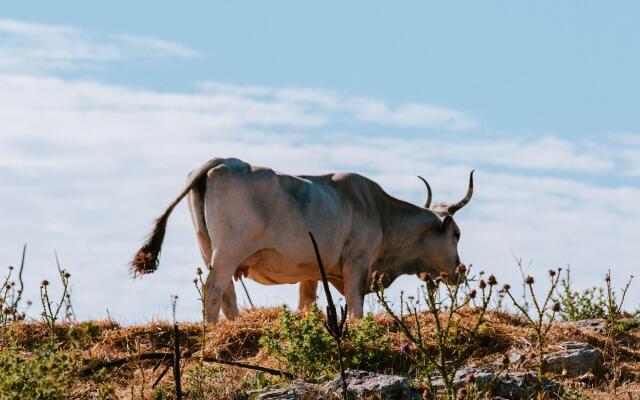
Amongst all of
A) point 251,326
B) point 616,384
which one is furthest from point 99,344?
point 616,384

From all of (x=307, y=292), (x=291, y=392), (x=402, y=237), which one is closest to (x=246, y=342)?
(x=291, y=392)

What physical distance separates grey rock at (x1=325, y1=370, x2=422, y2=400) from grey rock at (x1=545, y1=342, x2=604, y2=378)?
6.01ft

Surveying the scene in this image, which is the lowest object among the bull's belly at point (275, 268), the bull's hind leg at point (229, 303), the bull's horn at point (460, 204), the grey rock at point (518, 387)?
the grey rock at point (518, 387)

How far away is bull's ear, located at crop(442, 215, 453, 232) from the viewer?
49.4 feet

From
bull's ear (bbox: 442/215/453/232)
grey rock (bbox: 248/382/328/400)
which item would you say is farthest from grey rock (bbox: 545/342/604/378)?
bull's ear (bbox: 442/215/453/232)

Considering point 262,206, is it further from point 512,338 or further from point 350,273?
point 512,338

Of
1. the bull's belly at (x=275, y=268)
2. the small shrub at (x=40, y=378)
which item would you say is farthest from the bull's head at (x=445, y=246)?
the small shrub at (x=40, y=378)

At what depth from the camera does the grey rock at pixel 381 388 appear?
24.2 feet

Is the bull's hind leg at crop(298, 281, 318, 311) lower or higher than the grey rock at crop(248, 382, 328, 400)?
higher

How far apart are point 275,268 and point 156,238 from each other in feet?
4.06

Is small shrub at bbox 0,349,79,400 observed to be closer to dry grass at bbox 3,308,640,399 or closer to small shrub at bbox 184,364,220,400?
small shrub at bbox 184,364,220,400

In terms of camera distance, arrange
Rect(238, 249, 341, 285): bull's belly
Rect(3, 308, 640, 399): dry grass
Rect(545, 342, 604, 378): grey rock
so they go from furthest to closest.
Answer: Rect(238, 249, 341, 285): bull's belly → Rect(545, 342, 604, 378): grey rock → Rect(3, 308, 640, 399): dry grass

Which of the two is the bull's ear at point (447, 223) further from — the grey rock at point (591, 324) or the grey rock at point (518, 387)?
the grey rock at point (518, 387)

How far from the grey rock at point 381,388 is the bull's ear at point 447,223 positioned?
759cm
